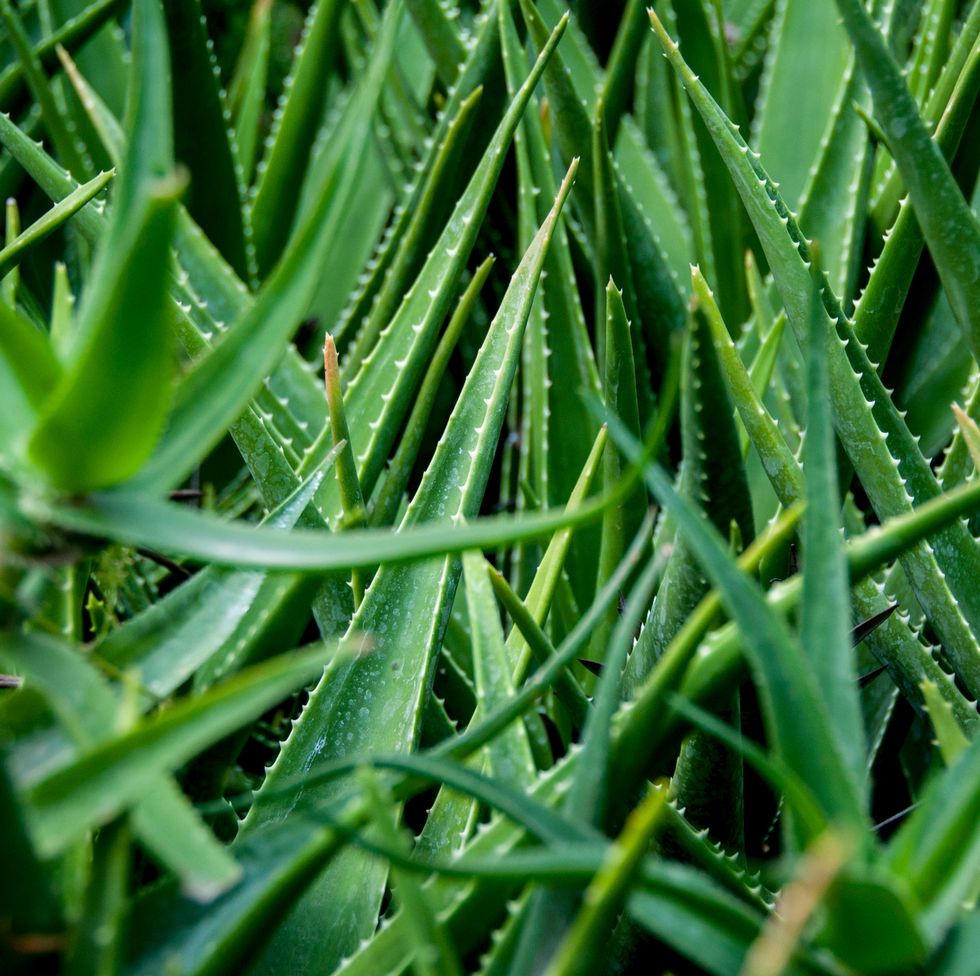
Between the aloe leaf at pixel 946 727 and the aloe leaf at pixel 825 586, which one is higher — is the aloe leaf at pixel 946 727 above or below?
below

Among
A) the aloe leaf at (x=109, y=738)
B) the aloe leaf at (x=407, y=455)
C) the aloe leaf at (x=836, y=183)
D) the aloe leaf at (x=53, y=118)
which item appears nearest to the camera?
the aloe leaf at (x=109, y=738)

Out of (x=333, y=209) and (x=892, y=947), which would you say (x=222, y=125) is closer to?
(x=333, y=209)

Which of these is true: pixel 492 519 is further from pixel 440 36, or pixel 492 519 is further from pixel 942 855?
pixel 440 36

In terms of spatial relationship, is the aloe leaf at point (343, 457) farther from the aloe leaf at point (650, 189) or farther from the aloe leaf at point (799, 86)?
the aloe leaf at point (799, 86)

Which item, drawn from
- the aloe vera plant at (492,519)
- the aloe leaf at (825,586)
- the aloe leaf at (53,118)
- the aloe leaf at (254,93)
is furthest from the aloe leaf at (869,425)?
the aloe leaf at (254,93)

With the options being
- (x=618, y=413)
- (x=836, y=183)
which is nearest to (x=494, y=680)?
(x=618, y=413)

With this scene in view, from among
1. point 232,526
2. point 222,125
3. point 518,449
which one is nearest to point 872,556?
point 232,526
